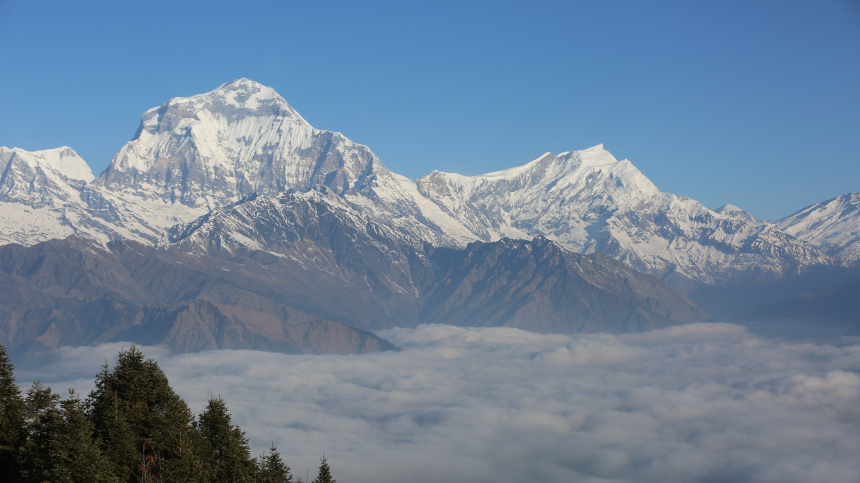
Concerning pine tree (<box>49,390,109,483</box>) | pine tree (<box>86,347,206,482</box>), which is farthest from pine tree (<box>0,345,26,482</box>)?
pine tree (<box>49,390,109,483</box>)

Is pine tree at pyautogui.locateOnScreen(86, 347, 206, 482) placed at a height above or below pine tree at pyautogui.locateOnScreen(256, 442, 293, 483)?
above

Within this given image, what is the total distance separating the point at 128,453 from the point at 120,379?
11.2 m

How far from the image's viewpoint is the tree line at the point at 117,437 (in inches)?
2862

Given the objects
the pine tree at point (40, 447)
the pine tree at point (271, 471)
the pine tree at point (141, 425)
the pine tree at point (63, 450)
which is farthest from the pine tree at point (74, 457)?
the pine tree at point (271, 471)

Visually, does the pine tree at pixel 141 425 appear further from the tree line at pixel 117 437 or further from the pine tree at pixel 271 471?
the pine tree at pixel 271 471

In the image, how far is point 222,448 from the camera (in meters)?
104

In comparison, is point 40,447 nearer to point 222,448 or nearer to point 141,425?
point 141,425

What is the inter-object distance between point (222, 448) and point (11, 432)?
30.3 metres

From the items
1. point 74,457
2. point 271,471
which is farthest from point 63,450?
point 271,471

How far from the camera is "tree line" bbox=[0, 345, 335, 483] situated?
7269 cm

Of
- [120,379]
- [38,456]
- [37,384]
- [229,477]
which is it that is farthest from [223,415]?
[38,456]

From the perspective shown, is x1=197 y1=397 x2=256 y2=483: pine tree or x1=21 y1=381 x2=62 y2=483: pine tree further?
x1=197 y1=397 x2=256 y2=483: pine tree

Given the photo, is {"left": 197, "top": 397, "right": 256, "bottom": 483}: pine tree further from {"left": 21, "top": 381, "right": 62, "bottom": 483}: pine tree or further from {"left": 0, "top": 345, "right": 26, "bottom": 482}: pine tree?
{"left": 21, "top": 381, "right": 62, "bottom": 483}: pine tree

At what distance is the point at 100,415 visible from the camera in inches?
3388
